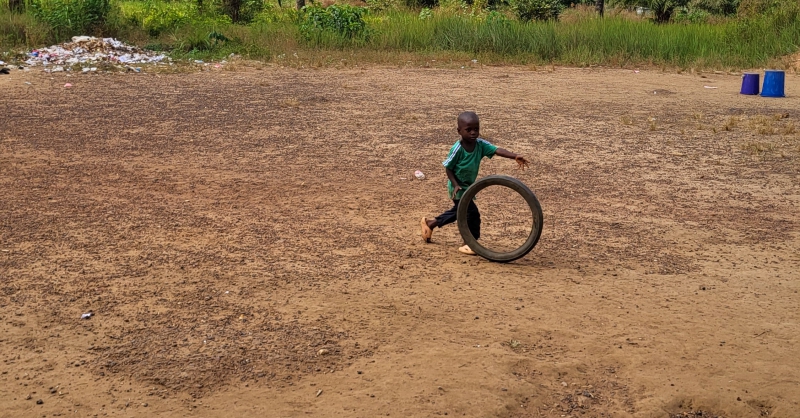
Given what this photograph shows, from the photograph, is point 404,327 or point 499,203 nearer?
point 404,327

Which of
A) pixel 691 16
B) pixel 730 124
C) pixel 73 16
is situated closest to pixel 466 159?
pixel 730 124

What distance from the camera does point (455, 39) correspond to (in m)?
18.0

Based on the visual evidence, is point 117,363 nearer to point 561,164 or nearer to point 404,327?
point 404,327

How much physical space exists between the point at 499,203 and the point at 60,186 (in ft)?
11.6

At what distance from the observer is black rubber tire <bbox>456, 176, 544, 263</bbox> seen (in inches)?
196

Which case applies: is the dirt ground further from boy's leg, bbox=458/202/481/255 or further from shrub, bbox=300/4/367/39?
shrub, bbox=300/4/367/39

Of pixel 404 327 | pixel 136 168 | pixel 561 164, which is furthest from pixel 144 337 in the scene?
pixel 561 164

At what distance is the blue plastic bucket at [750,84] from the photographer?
43.5 feet

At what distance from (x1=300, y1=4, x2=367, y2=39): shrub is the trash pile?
10.6ft

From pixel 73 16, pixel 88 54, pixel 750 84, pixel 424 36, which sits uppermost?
pixel 73 16

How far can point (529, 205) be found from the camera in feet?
16.9

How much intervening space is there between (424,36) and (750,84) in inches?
282

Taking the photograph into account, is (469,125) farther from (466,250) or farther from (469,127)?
(466,250)

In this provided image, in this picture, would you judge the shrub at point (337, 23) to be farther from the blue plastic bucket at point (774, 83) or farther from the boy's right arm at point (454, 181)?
the boy's right arm at point (454, 181)
